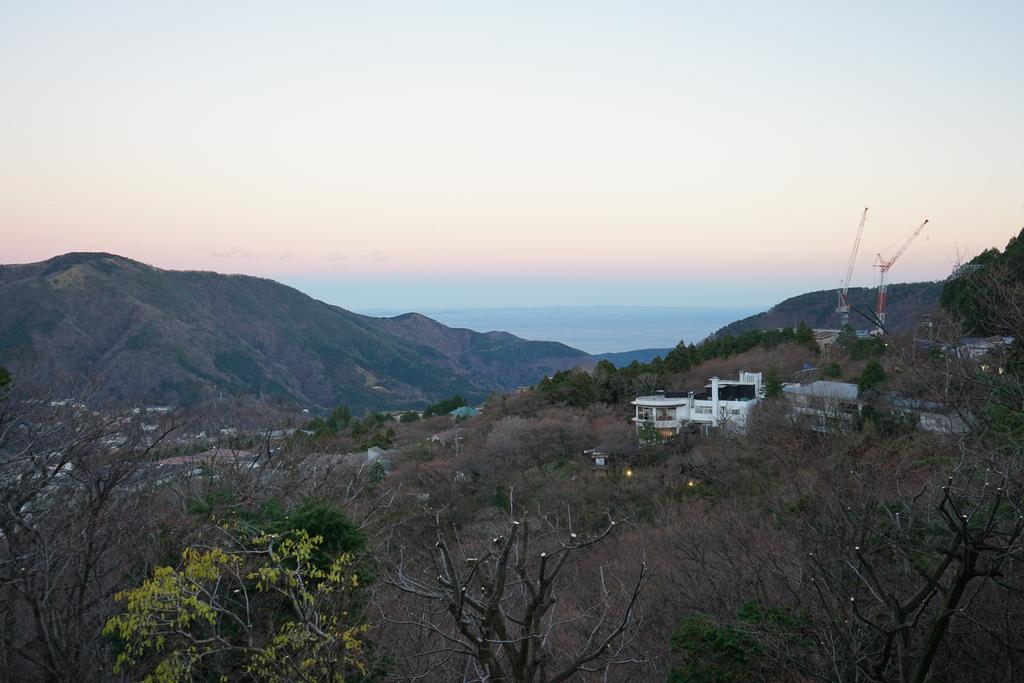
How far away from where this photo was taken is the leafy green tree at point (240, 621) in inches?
201

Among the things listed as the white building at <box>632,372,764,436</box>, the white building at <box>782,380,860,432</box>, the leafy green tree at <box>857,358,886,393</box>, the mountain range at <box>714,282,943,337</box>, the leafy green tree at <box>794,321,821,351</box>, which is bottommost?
the white building at <box>632,372,764,436</box>

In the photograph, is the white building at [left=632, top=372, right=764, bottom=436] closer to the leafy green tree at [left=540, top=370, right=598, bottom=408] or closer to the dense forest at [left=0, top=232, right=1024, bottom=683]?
the leafy green tree at [left=540, top=370, right=598, bottom=408]

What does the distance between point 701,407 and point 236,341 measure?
5522cm

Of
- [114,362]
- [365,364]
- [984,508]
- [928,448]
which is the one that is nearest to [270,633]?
[984,508]

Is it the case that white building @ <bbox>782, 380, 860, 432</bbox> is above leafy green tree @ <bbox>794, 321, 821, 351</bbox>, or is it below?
below

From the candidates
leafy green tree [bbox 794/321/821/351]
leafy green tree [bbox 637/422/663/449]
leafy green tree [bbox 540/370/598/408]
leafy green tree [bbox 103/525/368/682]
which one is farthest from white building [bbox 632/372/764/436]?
leafy green tree [bbox 103/525/368/682]

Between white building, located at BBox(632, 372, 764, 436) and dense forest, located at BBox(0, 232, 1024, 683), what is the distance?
488cm

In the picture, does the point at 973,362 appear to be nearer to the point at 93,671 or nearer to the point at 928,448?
the point at 928,448

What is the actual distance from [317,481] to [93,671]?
20.5 feet

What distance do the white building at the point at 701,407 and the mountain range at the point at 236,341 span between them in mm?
13818

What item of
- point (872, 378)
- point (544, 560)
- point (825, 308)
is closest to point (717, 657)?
point (544, 560)

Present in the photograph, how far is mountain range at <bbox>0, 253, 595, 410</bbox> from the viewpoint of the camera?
52.4 m

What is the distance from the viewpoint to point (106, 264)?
2736 inches

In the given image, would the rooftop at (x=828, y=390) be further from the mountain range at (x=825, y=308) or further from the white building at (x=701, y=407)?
the mountain range at (x=825, y=308)
